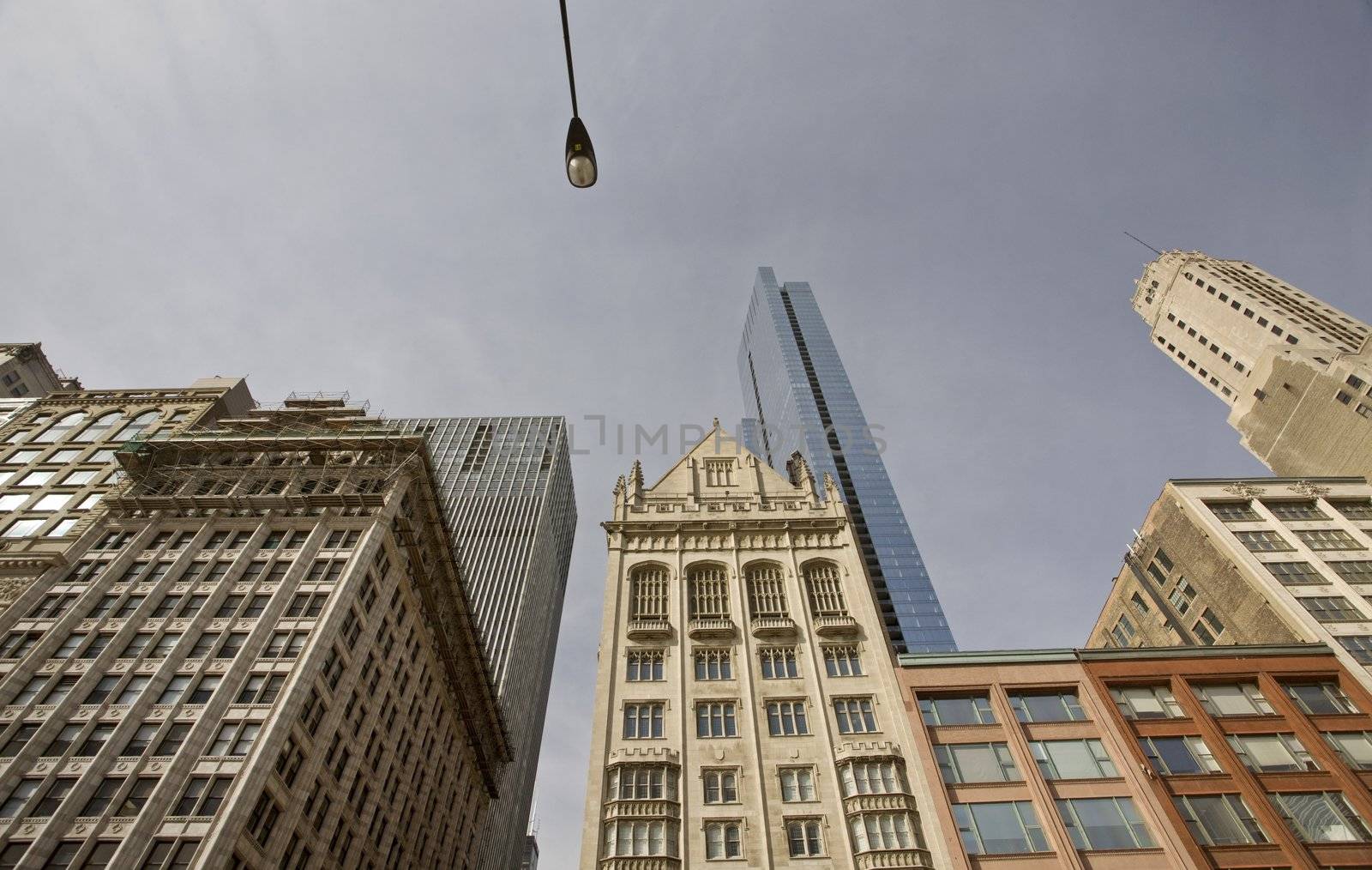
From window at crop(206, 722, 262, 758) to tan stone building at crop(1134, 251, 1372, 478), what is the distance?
98083 mm

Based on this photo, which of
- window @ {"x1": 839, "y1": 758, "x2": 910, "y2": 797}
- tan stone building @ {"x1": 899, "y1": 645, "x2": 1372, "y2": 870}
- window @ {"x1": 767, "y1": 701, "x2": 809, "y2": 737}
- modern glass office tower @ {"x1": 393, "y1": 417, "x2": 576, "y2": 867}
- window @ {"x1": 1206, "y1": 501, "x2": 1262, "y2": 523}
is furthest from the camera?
modern glass office tower @ {"x1": 393, "y1": 417, "x2": 576, "y2": 867}

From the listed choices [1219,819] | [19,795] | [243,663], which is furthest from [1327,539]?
[19,795]

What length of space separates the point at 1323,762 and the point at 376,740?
5519cm

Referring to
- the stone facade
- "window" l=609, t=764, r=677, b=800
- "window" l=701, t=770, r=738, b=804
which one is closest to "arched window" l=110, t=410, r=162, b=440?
the stone facade

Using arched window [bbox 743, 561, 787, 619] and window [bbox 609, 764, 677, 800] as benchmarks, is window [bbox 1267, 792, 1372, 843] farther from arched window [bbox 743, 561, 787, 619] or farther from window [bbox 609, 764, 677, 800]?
window [bbox 609, 764, 677, 800]

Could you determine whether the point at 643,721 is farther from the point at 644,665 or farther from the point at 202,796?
the point at 202,796

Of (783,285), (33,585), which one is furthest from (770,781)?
(783,285)

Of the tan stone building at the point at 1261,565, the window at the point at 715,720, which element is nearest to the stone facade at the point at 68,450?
the window at the point at 715,720

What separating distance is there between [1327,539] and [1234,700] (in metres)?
21.5

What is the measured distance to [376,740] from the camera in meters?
50.0

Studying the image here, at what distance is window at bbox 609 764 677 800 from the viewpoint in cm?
3616

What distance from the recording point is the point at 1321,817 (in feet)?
114

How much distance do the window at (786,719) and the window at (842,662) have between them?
10.3ft

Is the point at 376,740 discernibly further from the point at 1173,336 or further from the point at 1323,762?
the point at 1173,336
